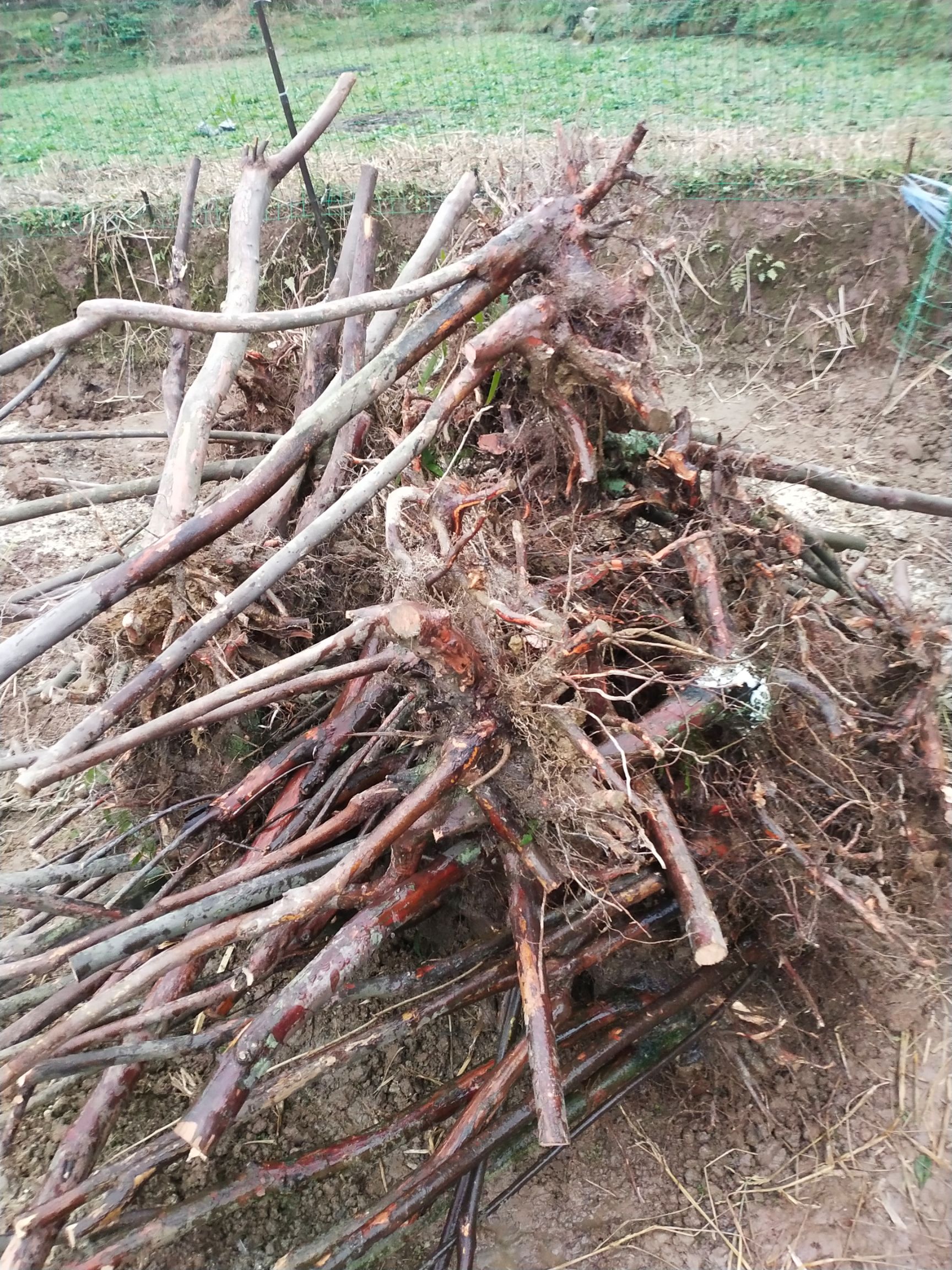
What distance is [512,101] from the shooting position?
636 cm

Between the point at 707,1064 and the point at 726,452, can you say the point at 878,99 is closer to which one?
the point at 726,452

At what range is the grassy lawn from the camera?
528 centimetres

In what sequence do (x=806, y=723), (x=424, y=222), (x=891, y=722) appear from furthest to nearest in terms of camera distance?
(x=424, y=222) → (x=891, y=722) → (x=806, y=723)

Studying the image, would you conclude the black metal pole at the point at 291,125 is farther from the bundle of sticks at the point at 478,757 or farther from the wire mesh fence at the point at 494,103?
the bundle of sticks at the point at 478,757

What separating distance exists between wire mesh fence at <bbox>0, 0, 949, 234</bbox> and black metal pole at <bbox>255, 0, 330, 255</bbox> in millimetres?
216

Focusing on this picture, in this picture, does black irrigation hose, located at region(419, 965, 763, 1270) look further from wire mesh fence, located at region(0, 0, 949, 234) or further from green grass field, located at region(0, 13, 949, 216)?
green grass field, located at region(0, 13, 949, 216)

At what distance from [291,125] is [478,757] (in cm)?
503

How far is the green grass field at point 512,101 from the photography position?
492 cm

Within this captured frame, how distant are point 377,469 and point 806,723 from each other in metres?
1.03

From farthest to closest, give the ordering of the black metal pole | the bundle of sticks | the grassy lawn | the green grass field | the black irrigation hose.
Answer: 1. the grassy lawn
2. the green grass field
3. the black metal pole
4. the black irrigation hose
5. the bundle of sticks

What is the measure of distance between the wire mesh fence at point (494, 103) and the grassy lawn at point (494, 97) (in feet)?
0.08

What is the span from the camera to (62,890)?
1987mm

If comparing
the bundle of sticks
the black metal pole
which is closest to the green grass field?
the black metal pole

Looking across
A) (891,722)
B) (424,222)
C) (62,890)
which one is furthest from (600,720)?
(424,222)
